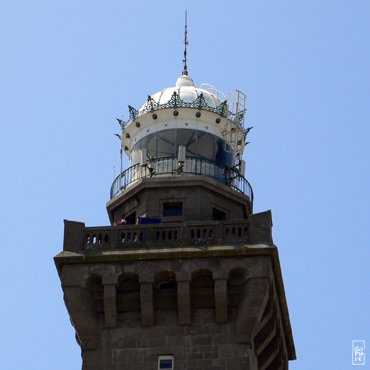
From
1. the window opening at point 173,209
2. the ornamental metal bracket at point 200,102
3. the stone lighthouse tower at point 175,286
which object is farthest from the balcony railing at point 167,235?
the ornamental metal bracket at point 200,102

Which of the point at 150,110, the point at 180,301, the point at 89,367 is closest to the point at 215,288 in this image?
the point at 180,301

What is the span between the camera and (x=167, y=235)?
2124 inches

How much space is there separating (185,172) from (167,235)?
12.3 ft

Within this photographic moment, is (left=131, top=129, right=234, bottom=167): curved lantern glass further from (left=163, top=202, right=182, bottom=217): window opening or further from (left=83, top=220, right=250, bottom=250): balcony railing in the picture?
(left=83, top=220, right=250, bottom=250): balcony railing

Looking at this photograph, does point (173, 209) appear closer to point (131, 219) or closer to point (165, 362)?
point (131, 219)

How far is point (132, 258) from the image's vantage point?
5322 cm

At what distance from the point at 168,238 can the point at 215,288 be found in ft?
8.26

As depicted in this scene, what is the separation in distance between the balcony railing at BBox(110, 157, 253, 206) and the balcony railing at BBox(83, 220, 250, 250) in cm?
350

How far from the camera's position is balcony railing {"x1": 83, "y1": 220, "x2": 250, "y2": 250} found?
5359 cm

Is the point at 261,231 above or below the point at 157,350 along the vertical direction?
above

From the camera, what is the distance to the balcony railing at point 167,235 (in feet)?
176

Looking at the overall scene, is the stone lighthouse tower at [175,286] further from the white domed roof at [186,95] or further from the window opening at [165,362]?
the white domed roof at [186,95]

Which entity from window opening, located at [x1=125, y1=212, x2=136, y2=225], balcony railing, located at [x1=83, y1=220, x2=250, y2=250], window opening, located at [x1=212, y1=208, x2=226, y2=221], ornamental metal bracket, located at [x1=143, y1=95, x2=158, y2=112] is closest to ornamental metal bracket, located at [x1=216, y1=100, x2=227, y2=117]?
ornamental metal bracket, located at [x1=143, y1=95, x2=158, y2=112]

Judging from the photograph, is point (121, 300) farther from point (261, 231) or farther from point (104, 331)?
point (261, 231)
